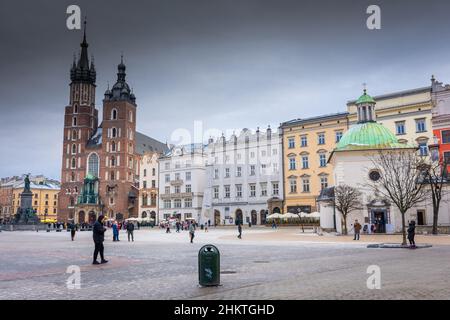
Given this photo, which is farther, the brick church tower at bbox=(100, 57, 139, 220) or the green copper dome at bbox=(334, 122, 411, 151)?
the brick church tower at bbox=(100, 57, 139, 220)

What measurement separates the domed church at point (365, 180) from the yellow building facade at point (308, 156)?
18004 millimetres

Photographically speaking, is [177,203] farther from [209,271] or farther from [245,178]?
[209,271]

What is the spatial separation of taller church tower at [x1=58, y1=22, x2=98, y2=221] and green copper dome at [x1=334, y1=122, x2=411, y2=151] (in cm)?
7802

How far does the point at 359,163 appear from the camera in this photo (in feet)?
147

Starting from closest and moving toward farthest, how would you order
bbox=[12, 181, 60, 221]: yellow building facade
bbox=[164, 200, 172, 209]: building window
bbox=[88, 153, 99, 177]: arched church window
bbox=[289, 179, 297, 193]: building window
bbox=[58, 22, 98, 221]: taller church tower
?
1. bbox=[289, 179, 297, 193]: building window
2. bbox=[164, 200, 172, 209]: building window
3. bbox=[88, 153, 99, 177]: arched church window
4. bbox=[58, 22, 98, 221]: taller church tower
5. bbox=[12, 181, 60, 221]: yellow building facade

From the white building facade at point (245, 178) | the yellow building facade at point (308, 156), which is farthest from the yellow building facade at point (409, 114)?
the white building facade at point (245, 178)

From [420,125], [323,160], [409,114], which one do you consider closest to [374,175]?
[420,125]

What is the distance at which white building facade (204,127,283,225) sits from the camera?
238 ft

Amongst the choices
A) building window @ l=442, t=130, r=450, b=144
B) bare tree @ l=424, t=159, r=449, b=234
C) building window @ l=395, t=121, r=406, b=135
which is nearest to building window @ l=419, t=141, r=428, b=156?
building window @ l=442, t=130, r=450, b=144

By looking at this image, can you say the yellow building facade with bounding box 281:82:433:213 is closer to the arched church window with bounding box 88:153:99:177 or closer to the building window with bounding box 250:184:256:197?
the building window with bounding box 250:184:256:197

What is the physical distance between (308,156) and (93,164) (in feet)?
196

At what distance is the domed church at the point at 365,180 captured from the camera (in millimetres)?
42625
